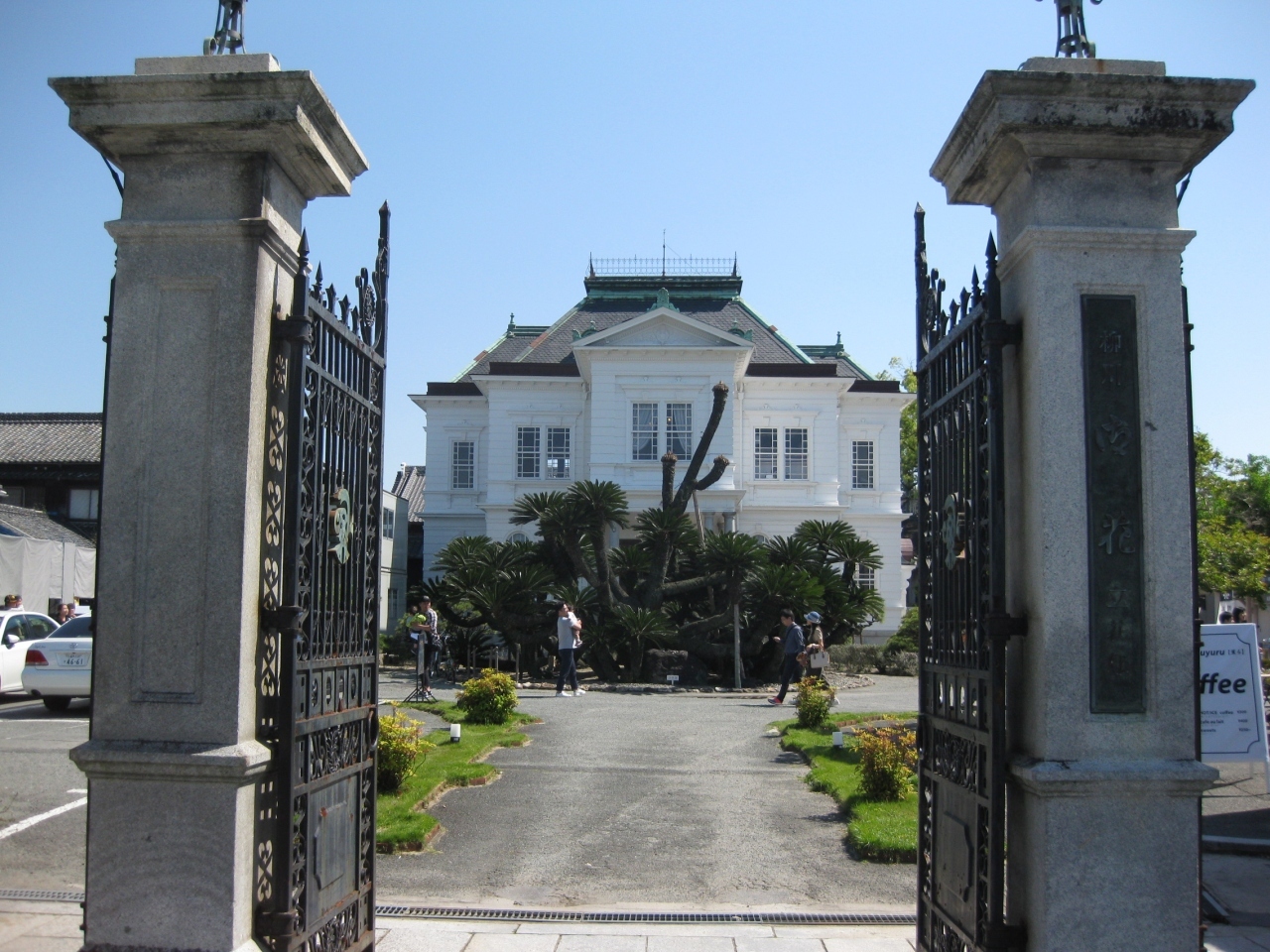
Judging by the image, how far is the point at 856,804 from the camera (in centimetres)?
919

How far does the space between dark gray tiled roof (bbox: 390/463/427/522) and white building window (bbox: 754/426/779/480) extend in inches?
808

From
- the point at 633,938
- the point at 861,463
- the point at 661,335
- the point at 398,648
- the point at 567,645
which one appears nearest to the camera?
the point at 633,938

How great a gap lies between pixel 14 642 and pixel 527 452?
852 inches

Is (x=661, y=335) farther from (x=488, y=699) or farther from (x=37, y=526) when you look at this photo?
(x=488, y=699)

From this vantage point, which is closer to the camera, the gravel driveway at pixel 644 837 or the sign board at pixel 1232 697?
the gravel driveway at pixel 644 837

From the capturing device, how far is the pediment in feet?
114

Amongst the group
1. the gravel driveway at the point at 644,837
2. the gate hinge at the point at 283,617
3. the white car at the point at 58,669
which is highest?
the gate hinge at the point at 283,617

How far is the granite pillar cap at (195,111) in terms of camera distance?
14.6 feet

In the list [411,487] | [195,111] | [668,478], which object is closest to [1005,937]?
[195,111]

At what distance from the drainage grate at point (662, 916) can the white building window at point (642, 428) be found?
95.2 feet

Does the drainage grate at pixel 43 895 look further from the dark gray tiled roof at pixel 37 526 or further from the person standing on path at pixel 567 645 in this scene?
the dark gray tiled roof at pixel 37 526

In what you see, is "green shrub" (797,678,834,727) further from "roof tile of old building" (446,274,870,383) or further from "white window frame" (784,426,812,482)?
"roof tile of old building" (446,274,870,383)

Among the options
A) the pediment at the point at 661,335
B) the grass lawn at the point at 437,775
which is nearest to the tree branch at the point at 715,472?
the pediment at the point at 661,335

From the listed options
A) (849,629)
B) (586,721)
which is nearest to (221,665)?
(586,721)
